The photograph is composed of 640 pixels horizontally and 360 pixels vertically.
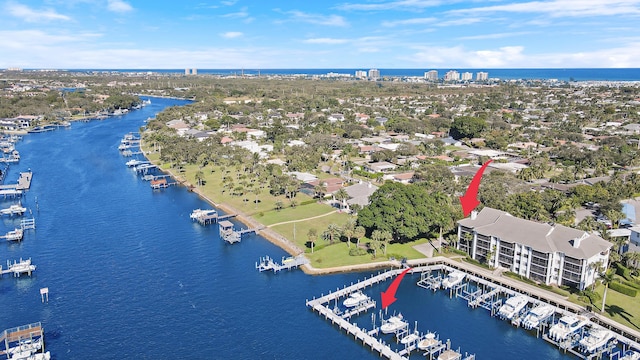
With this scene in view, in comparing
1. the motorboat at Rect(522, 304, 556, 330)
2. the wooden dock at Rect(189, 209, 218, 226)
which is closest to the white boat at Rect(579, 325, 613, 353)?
the motorboat at Rect(522, 304, 556, 330)

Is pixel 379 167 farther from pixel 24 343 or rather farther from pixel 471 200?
pixel 24 343

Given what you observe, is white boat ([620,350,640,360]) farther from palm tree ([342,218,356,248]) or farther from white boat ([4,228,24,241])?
white boat ([4,228,24,241])

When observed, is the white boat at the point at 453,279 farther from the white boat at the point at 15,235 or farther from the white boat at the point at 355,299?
the white boat at the point at 15,235

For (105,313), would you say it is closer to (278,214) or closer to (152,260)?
(152,260)

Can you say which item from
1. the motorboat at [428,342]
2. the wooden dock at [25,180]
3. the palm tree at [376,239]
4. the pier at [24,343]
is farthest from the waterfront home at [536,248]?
the wooden dock at [25,180]

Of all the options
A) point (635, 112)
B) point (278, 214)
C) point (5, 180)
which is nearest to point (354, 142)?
point (278, 214)

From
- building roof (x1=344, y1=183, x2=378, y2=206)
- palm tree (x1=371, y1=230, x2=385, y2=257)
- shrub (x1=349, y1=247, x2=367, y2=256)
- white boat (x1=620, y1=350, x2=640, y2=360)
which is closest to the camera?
white boat (x1=620, y1=350, x2=640, y2=360)

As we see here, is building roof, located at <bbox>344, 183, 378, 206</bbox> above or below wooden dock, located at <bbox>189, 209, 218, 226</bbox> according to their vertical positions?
above
